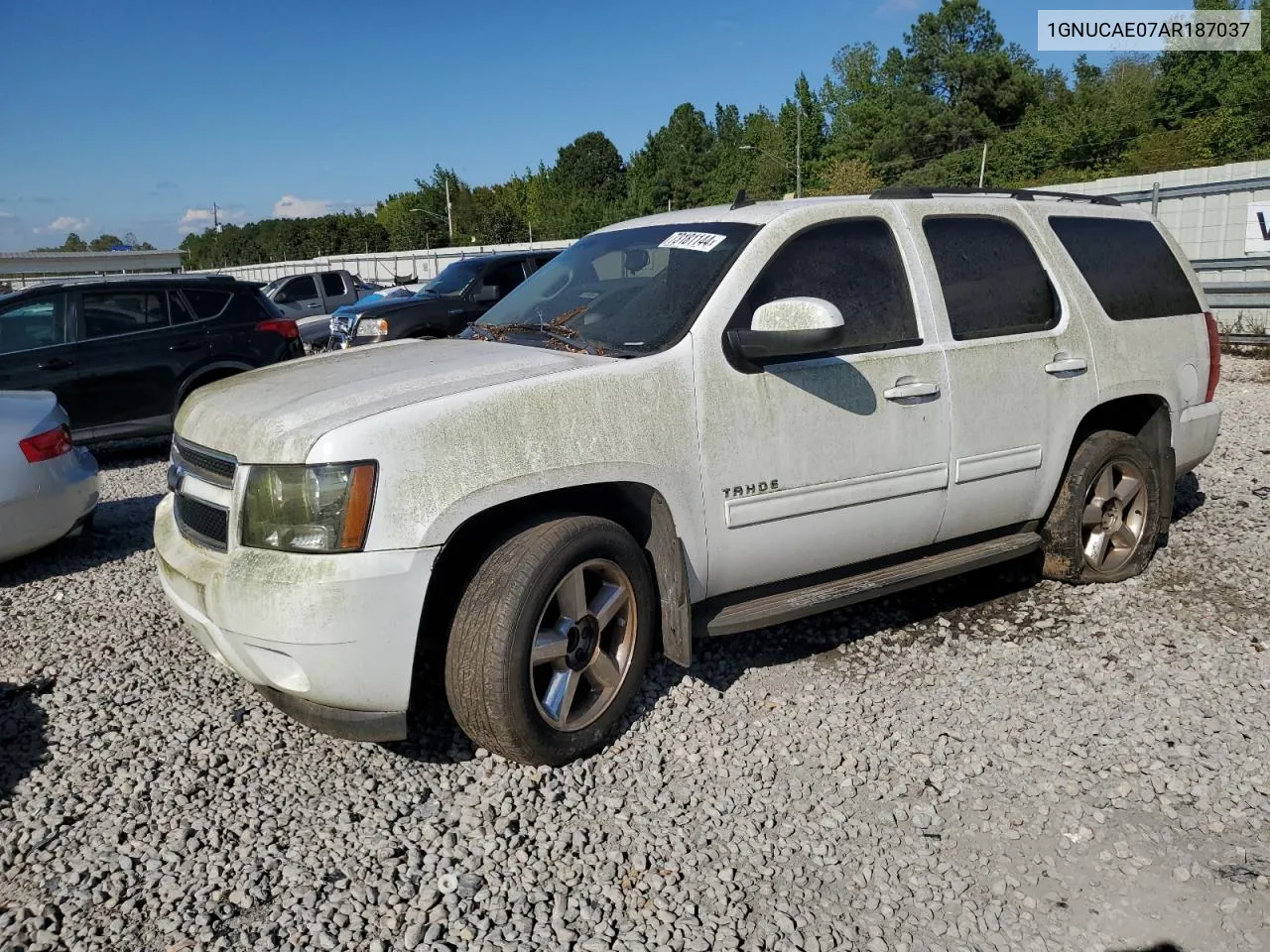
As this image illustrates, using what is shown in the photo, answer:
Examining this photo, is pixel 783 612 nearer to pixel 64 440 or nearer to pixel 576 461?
pixel 576 461

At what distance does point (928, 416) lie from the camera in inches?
158

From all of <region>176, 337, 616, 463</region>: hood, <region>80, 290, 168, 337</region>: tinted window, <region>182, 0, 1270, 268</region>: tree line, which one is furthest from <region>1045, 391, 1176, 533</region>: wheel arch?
<region>182, 0, 1270, 268</region>: tree line

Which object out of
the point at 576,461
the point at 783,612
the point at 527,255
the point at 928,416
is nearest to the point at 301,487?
the point at 576,461

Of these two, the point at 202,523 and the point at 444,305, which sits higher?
the point at 444,305

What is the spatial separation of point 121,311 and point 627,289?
694 cm

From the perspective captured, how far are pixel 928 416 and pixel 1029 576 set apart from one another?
168 centimetres

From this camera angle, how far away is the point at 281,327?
32.5 ft

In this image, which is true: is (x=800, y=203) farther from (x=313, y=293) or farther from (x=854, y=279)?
(x=313, y=293)

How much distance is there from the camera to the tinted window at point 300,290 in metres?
19.5

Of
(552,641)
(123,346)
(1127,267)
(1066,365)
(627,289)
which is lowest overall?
(552,641)

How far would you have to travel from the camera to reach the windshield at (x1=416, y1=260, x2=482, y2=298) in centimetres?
1273

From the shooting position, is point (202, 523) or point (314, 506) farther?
point (202, 523)

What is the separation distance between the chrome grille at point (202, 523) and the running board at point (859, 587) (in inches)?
67.7

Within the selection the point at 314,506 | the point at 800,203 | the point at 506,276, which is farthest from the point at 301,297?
the point at 314,506
